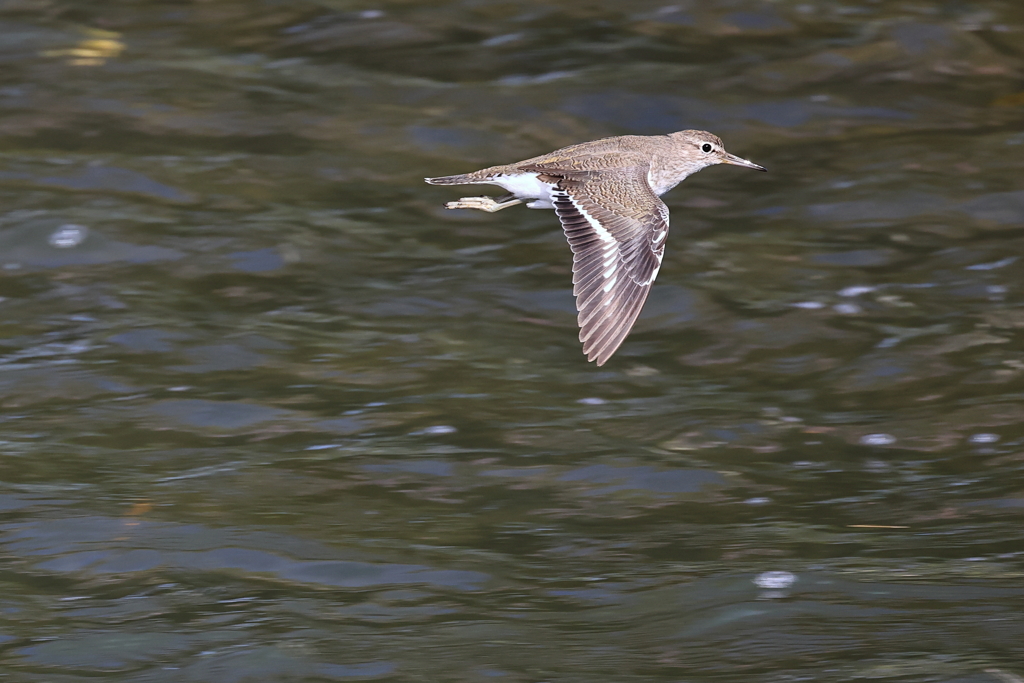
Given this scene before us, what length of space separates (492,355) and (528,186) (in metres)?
1.43

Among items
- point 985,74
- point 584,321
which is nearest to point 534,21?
point 985,74

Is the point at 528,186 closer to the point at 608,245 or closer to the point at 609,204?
the point at 609,204

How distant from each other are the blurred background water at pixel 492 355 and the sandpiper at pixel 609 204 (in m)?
1.08

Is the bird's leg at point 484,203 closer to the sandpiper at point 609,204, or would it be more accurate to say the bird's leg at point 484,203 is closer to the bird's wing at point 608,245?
the sandpiper at point 609,204

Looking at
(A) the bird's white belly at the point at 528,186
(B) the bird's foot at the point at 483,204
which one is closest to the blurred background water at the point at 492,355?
(B) the bird's foot at the point at 483,204

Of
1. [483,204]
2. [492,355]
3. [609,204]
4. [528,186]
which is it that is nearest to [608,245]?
[609,204]

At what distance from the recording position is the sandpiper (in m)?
6.83

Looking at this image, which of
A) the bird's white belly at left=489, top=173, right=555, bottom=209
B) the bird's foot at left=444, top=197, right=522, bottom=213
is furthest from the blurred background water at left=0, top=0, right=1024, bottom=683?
the bird's white belly at left=489, top=173, right=555, bottom=209

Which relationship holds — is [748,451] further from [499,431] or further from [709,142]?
[709,142]

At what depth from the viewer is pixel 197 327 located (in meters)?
9.23

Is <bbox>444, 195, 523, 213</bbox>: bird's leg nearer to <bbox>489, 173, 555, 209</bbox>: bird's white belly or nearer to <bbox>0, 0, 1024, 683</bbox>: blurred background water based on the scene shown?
<bbox>489, 173, 555, 209</bbox>: bird's white belly

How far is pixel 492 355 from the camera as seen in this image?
9.12m

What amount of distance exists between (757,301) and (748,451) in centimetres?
201

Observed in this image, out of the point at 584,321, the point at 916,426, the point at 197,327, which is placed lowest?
the point at 916,426
